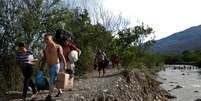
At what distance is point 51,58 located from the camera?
1414 centimetres

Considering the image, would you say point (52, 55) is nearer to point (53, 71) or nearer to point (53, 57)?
point (53, 57)

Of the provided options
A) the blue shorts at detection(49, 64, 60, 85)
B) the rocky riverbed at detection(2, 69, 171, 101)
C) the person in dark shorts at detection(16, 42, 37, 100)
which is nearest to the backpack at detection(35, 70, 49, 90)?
the rocky riverbed at detection(2, 69, 171, 101)

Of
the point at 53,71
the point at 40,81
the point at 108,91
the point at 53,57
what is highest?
the point at 53,57

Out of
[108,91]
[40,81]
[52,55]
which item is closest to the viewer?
[52,55]

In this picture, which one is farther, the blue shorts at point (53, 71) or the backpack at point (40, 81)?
the backpack at point (40, 81)

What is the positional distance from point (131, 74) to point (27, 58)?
13.4 m

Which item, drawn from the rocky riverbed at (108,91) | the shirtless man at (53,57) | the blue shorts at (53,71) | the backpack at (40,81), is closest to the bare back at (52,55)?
the shirtless man at (53,57)

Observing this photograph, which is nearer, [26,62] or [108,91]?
[26,62]

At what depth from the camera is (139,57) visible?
2383 inches

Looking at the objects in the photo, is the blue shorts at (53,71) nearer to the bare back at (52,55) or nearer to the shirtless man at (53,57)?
the shirtless man at (53,57)

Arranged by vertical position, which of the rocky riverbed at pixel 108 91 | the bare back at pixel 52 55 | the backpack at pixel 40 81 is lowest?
the rocky riverbed at pixel 108 91

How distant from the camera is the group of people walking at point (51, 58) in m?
14.1

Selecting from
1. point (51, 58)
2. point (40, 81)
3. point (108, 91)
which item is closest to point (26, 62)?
point (51, 58)

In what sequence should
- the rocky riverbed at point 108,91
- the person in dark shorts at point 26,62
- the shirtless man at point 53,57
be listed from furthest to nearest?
the rocky riverbed at point 108,91 < the person in dark shorts at point 26,62 < the shirtless man at point 53,57
